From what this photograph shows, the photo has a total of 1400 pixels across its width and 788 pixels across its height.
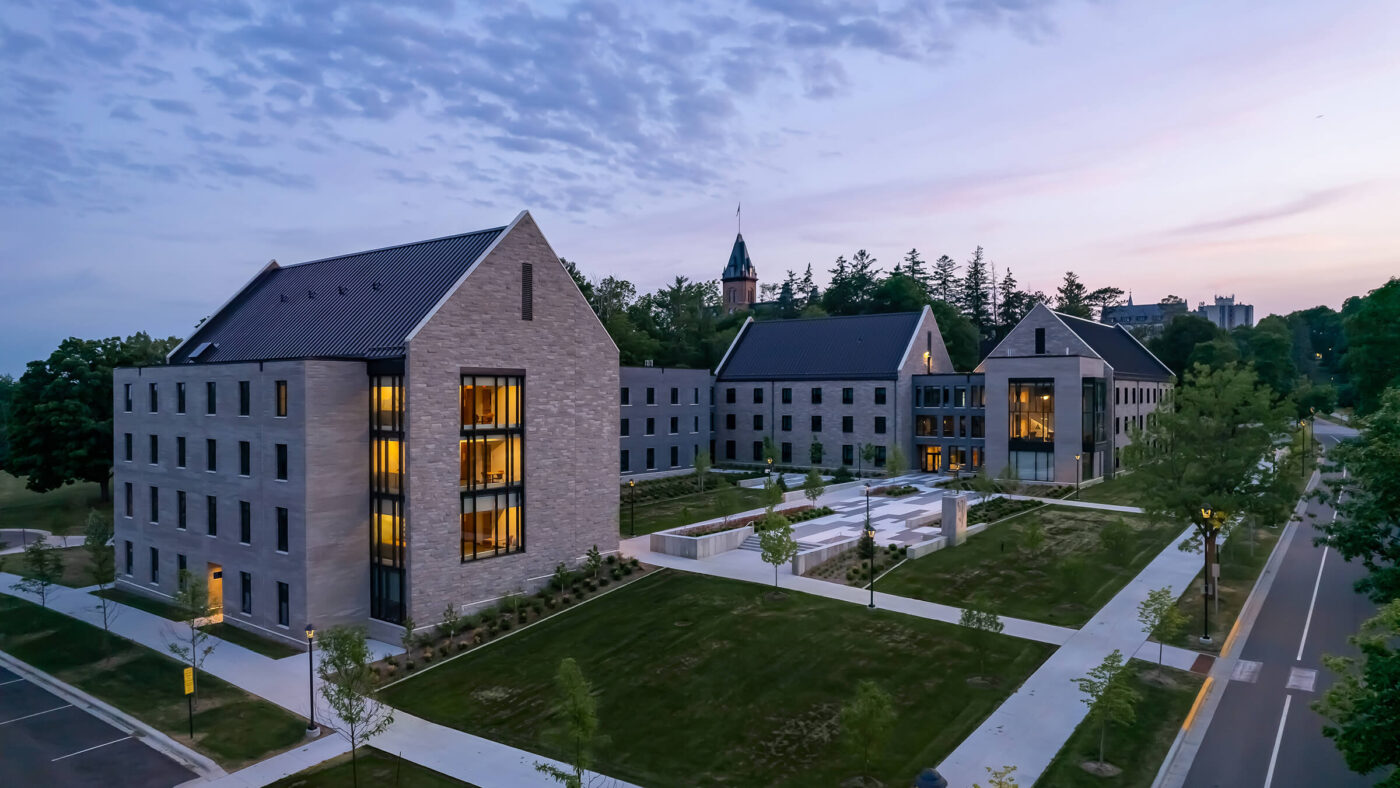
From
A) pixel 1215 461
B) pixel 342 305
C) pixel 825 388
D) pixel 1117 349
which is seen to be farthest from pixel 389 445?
pixel 1117 349

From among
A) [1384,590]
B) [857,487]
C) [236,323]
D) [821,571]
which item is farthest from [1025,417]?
[236,323]

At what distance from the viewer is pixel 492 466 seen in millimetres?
30203

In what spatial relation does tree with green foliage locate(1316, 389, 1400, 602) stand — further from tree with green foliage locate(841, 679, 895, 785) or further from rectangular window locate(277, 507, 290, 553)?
rectangular window locate(277, 507, 290, 553)

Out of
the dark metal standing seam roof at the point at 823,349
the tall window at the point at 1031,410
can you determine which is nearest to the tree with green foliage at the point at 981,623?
the tall window at the point at 1031,410

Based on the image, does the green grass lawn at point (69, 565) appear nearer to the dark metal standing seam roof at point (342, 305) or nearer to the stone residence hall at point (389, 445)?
the stone residence hall at point (389, 445)

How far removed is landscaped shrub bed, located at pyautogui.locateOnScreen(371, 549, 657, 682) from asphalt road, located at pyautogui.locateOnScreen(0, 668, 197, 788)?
574cm

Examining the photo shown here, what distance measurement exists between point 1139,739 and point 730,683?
34.7 feet

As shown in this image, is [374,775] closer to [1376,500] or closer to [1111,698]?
[1111,698]

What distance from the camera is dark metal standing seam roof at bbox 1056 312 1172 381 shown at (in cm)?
6431

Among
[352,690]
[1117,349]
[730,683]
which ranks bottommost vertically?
[730,683]

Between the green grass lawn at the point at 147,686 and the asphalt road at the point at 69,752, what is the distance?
821 mm

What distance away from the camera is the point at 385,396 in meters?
28.8

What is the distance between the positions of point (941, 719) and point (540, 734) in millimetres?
10389

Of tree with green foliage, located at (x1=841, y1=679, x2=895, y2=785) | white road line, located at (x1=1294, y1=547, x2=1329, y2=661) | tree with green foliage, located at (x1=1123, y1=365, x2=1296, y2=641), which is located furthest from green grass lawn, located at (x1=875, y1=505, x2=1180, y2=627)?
tree with green foliage, located at (x1=841, y1=679, x2=895, y2=785)
